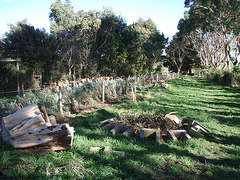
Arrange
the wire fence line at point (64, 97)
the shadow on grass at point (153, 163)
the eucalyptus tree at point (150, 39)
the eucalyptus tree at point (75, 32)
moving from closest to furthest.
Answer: the shadow on grass at point (153, 163)
the wire fence line at point (64, 97)
the eucalyptus tree at point (75, 32)
the eucalyptus tree at point (150, 39)

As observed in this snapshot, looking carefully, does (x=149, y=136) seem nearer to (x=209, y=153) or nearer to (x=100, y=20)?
(x=209, y=153)

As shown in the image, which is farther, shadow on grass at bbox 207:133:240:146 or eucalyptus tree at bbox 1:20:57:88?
eucalyptus tree at bbox 1:20:57:88

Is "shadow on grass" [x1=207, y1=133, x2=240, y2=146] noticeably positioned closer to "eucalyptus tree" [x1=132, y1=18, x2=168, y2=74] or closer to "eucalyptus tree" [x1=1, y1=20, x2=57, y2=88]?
"eucalyptus tree" [x1=1, y1=20, x2=57, y2=88]

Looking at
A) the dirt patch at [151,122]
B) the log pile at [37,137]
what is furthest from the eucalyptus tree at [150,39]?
the log pile at [37,137]

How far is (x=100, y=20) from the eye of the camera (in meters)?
21.5

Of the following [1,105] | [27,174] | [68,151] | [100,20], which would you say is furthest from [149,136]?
[100,20]

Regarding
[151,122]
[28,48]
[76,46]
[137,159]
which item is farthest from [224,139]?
[76,46]

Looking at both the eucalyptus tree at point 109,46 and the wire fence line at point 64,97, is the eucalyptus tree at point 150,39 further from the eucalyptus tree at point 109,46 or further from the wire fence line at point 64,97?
the wire fence line at point 64,97

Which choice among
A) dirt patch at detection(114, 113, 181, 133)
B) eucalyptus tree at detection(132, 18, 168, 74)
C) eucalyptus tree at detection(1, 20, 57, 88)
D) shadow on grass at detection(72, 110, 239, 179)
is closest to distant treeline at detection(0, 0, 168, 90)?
eucalyptus tree at detection(1, 20, 57, 88)

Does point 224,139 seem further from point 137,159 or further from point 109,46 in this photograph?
point 109,46

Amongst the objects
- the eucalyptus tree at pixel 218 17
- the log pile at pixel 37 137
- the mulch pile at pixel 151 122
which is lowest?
the mulch pile at pixel 151 122

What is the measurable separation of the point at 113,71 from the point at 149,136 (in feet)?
67.4

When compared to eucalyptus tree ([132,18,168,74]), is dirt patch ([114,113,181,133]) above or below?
below

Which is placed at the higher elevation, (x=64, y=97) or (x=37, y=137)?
(x=64, y=97)
